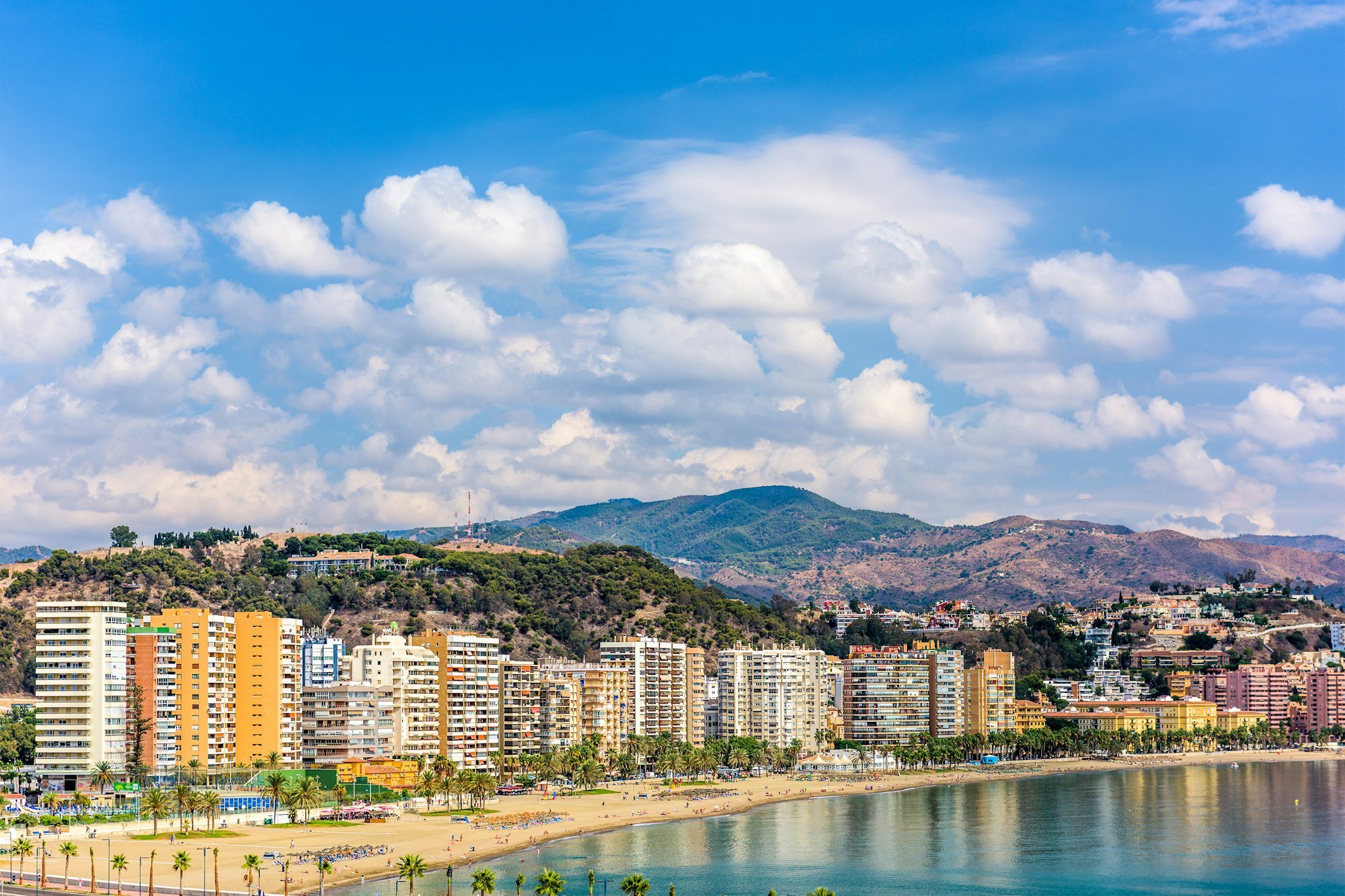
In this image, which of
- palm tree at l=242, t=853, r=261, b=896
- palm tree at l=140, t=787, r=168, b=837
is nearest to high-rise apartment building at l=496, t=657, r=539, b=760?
palm tree at l=140, t=787, r=168, b=837

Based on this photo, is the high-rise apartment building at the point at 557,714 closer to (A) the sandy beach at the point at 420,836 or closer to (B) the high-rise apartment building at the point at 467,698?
(B) the high-rise apartment building at the point at 467,698

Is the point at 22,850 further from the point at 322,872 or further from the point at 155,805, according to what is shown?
the point at 155,805

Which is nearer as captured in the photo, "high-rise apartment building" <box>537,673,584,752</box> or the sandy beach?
the sandy beach

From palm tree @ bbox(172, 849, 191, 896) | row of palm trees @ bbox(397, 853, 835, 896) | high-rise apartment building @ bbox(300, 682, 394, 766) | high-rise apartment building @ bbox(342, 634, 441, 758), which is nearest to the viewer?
row of palm trees @ bbox(397, 853, 835, 896)

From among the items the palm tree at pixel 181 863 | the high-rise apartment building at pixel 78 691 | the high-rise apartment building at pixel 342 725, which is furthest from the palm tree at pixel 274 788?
the palm tree at pixel 181 863

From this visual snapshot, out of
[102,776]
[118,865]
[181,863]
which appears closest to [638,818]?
[102,776]

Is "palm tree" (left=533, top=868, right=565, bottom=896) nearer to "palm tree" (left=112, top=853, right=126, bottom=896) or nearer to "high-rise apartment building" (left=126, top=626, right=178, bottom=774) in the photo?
"palm tree" (left=112, top=853, right=126, bottom=896)

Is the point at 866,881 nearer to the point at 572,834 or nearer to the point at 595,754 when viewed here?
the point at 572,834
